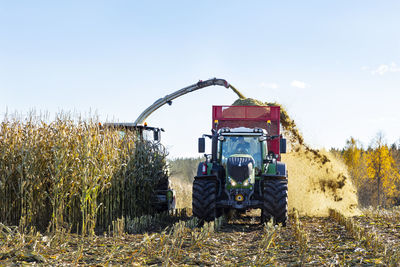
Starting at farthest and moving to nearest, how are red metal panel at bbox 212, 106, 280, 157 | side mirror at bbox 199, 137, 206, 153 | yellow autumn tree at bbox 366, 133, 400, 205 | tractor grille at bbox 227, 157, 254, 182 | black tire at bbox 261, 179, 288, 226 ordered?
yellow autumn tree at bbox 366, 133, 400, 205 < red metal panel at bbox 212, 106, 280, 157 < side mirror at bbox 199, 137, 206, 153 < tractor grille at bbox 227, 157, 254, 182 < black tire at bbox 261, 179, 288, 226

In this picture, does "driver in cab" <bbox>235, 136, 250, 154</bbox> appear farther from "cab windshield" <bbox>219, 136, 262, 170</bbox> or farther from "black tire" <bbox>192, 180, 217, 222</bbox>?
"black tire" <bbox>192, 180, 217, 222</bbox>

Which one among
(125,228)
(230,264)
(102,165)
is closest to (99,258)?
(230,264)

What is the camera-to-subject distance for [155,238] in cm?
772

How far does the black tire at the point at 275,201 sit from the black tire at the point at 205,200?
1149 mm

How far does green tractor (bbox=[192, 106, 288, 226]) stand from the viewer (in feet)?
31.5

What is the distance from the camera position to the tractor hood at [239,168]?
31.7ft

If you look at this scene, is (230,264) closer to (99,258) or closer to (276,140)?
(99,258)

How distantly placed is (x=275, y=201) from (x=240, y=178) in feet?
3.04

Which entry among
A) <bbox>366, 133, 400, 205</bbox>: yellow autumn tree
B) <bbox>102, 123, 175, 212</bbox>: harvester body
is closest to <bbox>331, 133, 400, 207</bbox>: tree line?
<bbox>366, 133, 400, 205</bbox>: yellow autumn tree

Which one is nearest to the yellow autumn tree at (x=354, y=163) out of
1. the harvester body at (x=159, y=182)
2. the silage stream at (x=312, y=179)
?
the silage stream at (x=312, y=179)

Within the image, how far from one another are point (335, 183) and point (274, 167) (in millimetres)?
5140

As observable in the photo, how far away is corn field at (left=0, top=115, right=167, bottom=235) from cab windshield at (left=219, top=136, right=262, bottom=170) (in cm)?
252

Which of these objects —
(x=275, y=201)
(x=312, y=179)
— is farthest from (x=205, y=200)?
(x=312, y=179)

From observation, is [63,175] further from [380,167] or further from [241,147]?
[380,167]
